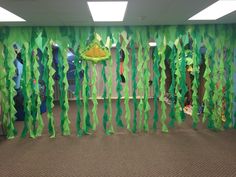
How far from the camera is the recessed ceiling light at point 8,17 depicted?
9.40ft

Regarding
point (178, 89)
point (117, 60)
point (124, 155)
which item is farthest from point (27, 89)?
point (178, 89)

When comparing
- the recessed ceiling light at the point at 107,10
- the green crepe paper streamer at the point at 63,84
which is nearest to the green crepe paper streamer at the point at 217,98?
the recessed ceiling light at the point at 107,10

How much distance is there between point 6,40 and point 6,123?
143 cm

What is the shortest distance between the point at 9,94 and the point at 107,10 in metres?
2.31

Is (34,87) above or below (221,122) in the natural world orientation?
above

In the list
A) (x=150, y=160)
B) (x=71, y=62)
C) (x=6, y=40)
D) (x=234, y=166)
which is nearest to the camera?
(x=234, y=166)

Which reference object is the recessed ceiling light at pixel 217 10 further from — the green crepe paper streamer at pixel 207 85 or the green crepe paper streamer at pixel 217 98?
the green crepe paper streamer at pixel 217 98

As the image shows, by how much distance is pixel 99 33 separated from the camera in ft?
12.9

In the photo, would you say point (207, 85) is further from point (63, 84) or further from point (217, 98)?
point (63, 84)

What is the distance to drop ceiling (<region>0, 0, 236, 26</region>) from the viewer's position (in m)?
2.51

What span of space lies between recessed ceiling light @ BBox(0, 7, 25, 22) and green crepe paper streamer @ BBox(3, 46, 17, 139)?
0.74 metres

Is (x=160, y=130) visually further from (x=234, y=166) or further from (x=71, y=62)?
(x=71, y=62)

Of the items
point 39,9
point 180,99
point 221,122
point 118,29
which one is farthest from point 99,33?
point 221,122

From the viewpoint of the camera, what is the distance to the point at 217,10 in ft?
9.95
